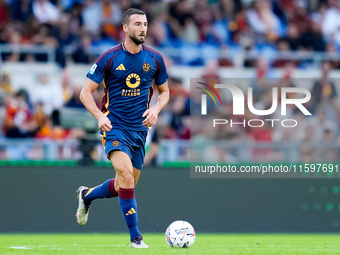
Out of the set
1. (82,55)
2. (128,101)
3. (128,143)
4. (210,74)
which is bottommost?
(128,143)

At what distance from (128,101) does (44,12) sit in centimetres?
906

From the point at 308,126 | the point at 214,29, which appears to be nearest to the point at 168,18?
the point at 214,29

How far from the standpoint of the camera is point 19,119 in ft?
41.7

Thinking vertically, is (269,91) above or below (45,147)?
above

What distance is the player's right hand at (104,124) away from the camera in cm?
741

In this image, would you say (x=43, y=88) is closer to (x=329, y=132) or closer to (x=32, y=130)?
(x=32, y=130)

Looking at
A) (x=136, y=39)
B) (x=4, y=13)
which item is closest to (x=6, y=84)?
(x=4, y=13)

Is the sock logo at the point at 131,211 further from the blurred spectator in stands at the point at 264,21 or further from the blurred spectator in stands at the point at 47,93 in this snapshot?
the blurred spectator in stands at the point at 264,21

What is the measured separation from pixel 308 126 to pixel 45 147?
177 inches

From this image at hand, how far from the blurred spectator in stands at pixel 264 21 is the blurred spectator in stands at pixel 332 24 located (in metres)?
1.21

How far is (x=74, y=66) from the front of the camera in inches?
589

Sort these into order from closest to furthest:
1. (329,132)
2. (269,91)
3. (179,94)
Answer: (329,132)
(269,91)
(179,94)

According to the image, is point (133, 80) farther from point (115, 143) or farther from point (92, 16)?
point (92, 16)

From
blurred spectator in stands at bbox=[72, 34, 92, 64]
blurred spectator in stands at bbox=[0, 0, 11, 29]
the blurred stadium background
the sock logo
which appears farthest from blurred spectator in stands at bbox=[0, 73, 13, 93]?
the sock logo
